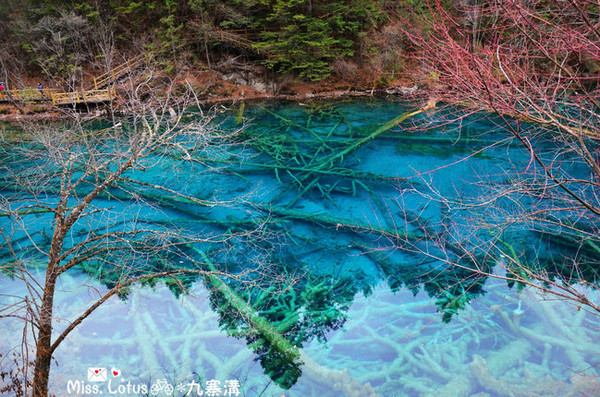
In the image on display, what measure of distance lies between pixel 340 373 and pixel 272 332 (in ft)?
3.93

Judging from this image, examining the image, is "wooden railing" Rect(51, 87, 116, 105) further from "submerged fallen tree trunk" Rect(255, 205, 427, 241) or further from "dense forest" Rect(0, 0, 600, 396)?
"submerged fallen tree trunk" Rect(255, 205, 427, 241)

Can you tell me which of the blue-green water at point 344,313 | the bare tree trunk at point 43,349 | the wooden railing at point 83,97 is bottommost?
the blue-green water at point 344,313

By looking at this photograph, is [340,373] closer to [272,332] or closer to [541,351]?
[272,332]

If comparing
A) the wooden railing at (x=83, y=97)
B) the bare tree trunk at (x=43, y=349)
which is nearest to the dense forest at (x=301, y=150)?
the bare tree trunk at (x=43, y=349)

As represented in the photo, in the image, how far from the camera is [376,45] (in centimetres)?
1961

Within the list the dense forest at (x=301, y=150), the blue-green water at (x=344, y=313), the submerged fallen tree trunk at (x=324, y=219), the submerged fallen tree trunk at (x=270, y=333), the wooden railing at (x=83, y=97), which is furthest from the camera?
the wooden railing at (x=83, y=97)

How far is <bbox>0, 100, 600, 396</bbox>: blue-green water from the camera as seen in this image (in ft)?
17.3

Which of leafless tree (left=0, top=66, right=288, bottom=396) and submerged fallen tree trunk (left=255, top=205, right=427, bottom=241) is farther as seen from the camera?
submerged fallen tree trunk (left=255, top=205, right=427, bottom=241)

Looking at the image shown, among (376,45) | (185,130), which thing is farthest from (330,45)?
(185,130)

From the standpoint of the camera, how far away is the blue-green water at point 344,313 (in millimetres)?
5277

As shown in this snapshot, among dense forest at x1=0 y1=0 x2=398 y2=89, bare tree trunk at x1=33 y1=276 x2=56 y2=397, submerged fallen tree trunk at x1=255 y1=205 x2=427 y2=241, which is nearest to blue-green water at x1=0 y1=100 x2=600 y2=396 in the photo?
submerged fallen tree trunk at x1=255 y1=205 x2=427 y2=241

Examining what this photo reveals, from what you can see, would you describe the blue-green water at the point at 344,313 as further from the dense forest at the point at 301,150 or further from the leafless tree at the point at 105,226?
the leafless tree at the point at 105,226

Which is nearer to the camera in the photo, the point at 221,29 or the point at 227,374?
the point at 227,374

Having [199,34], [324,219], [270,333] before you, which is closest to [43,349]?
[270,333]
